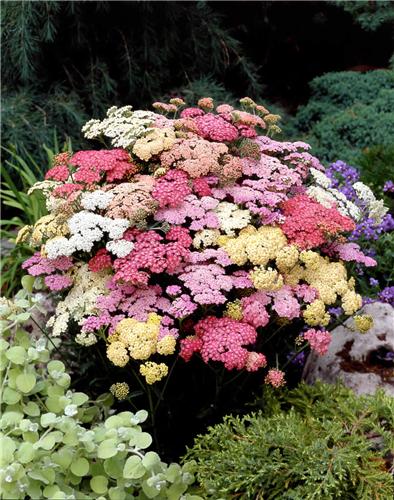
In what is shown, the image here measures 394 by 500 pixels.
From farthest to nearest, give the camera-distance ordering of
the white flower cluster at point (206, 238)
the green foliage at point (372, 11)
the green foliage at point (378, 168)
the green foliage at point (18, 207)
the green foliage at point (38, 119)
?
the green foliage at point (372, 11), the green foliage at point (38, 119), the green foliage at point (18, 207), the green foliage at point (378, 168), the white flower cluster at point (206, 238)

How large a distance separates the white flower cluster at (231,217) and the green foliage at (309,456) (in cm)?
57

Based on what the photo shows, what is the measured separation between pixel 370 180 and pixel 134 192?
175 cm

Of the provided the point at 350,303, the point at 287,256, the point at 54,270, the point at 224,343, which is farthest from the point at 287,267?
the point at 54,270

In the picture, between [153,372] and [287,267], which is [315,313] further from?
[153,372]

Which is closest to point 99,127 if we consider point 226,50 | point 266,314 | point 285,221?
point 285,221

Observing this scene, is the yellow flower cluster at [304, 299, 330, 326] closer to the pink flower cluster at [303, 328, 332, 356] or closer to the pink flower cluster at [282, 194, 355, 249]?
the pink flower cluster at [303, 328, 332, 356]

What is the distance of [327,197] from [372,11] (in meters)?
3.58

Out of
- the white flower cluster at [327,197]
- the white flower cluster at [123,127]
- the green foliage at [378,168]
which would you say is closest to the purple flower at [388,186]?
the green foliage at [378,168]

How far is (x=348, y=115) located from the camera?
4.82 meters

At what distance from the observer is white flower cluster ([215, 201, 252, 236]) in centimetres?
220

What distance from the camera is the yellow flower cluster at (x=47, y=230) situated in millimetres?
2213

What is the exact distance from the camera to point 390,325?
2.42 m

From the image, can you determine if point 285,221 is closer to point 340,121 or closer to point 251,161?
point 251,161

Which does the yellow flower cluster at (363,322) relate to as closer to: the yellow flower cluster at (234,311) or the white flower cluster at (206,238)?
the yellow flower cluster at (234,311)
